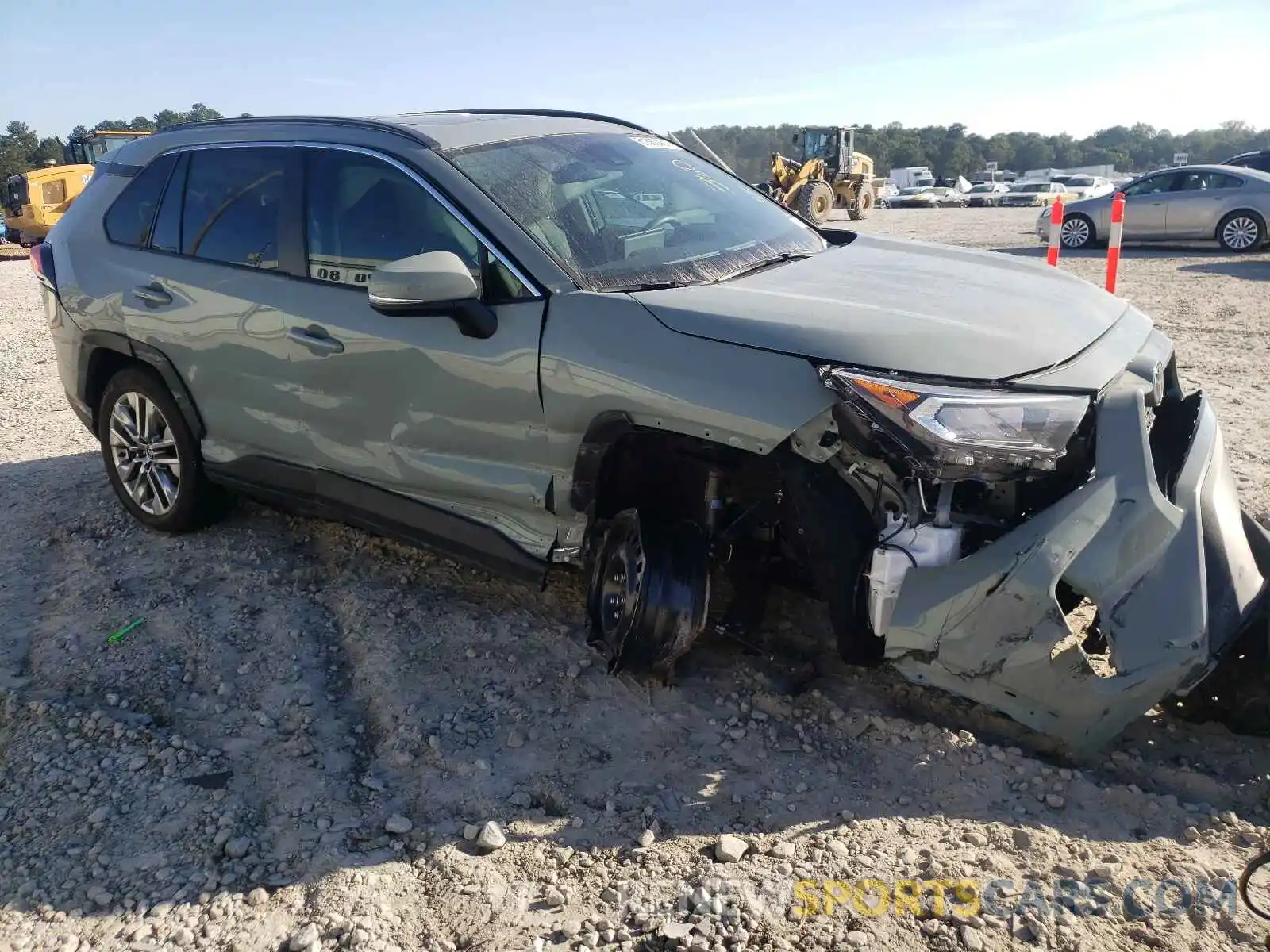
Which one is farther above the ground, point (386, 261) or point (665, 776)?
point (386, 261)

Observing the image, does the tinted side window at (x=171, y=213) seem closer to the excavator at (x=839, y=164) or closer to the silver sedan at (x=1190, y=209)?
the silver sedan at (x=1190, y=209)

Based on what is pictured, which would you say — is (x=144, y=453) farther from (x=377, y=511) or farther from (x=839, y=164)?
(x=839, y=164)

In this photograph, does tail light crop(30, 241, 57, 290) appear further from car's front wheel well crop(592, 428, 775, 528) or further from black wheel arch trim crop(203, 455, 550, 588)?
car's front wheel well crop(592, 428, 775, 528)

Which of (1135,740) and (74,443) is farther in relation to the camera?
(74,443)

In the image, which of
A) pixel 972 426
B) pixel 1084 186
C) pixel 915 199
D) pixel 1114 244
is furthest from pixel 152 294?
pixel 1084 186

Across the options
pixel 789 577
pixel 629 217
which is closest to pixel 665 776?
pixel 789 577

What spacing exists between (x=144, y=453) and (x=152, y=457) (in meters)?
0.07

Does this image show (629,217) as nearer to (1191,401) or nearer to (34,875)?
(1191,401)

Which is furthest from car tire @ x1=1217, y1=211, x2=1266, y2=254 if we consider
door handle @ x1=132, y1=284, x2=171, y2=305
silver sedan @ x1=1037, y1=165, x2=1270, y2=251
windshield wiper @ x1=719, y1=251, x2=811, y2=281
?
door handle @ x1=132, y1=284, x2=171, y2=305

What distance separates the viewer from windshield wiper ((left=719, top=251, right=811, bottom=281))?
354 cm

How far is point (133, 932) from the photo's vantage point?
249 centimetres

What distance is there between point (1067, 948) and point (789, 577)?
1539 millimetres

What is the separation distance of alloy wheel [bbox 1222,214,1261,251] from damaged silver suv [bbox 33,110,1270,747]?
1425 centimetres

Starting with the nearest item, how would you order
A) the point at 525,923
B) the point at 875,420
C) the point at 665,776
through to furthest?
the point at 525,923
the point at 875,420
the point at 665,776
